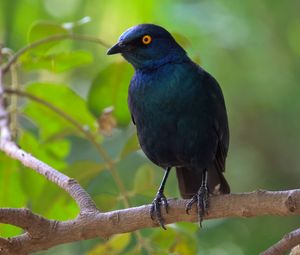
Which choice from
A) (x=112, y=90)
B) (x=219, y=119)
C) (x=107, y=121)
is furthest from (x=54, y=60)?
(x=219, y=119)

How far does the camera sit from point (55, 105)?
4273 mm

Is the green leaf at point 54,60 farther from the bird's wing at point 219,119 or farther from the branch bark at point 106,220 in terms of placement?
the branch bark at point 106,220

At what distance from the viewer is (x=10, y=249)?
2773mm

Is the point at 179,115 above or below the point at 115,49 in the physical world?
below

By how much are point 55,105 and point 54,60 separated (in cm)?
27

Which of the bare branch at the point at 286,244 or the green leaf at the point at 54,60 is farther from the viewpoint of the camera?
the green leaf at the point at 54,60

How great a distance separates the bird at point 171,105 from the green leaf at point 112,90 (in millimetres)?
299

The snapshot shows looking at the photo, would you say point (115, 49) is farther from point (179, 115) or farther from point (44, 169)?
point (44, 169)

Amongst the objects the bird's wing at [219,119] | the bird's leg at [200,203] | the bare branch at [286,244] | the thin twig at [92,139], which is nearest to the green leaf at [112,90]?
the thin twig at [92,139]

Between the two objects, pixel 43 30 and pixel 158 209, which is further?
pixel 43 30

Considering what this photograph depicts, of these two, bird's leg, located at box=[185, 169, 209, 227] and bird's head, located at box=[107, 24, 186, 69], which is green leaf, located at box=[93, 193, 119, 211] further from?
bird's head, located at box=[107, 24, 186, 69]

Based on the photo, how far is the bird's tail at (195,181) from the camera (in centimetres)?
388

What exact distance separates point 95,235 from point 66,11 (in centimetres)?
336

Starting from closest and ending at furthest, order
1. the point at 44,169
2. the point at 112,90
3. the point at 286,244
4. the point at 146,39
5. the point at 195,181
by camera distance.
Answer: the point at 286,244
the point at 44,169
the point at 146,39
the point at 195,181
the point at 112,90
